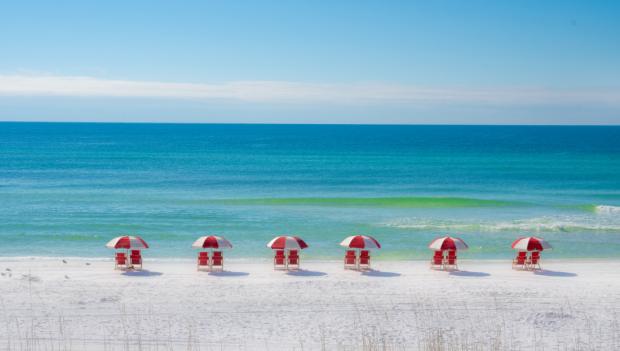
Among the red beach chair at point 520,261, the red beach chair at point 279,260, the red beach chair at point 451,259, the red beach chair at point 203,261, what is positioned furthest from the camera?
the red beach chair at point 520,261

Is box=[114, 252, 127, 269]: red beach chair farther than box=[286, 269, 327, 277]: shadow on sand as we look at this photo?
Yes

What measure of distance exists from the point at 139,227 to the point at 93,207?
7059 mm

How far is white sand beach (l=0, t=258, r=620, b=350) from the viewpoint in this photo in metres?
12.7

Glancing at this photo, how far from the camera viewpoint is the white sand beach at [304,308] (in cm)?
1266

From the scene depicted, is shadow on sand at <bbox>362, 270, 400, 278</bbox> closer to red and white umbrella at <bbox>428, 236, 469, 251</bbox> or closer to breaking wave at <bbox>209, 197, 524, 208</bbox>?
red and white umbrella at <bbox>428, 236, 469, 251</bbox>

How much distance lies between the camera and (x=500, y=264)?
2056 centimetres

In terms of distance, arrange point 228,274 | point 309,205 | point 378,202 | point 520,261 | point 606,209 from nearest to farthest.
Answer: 1. point 228,274
2. point 520,261
3. point 606,209
4. point 309,205
5. point 378,202

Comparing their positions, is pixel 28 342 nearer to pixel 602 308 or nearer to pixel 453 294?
pixel 453 294

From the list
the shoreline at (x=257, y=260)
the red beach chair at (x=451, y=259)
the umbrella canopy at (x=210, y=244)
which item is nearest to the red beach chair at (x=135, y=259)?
the umbrella canopy at (x=210, y=244)

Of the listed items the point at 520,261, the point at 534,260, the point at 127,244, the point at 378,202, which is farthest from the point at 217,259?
the point at 378,202

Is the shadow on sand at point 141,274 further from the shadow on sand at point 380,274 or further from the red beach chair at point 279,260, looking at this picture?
the shadow on sand at point 380,274

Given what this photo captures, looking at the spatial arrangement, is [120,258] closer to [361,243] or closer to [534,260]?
[361,243]

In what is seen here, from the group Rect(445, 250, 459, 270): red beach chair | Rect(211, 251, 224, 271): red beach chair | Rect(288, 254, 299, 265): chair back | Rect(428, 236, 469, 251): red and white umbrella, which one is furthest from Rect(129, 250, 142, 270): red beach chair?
Rect(445, 250, 459, 270): red beach chair

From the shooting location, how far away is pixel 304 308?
48.8ft
